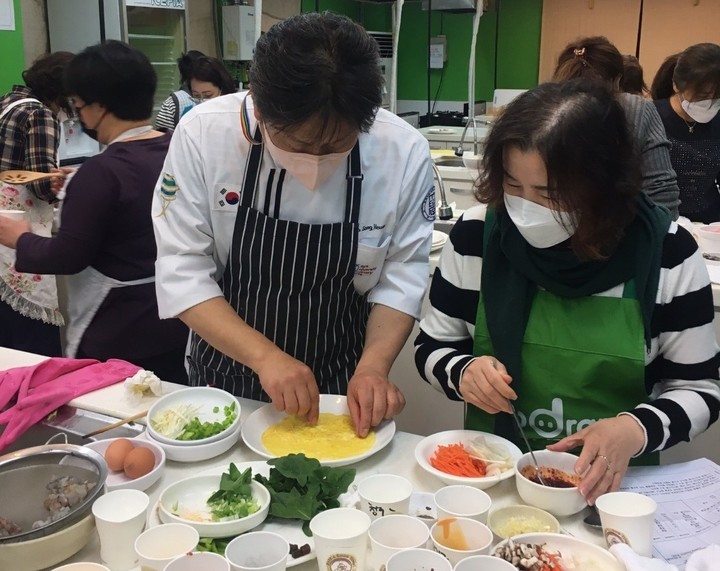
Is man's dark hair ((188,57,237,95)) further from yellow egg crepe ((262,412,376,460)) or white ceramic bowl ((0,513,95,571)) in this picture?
white ceramic bowl ((0,513,95,571))

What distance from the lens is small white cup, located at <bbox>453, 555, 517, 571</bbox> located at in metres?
0.93

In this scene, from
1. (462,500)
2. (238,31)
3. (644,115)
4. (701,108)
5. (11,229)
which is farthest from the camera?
(238,31)

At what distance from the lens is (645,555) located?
1033mm

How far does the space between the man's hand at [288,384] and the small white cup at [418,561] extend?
50 cm

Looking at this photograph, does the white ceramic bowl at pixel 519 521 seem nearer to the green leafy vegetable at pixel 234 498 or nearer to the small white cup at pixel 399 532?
the small white cup at pixel 399 532

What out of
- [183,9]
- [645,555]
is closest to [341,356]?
[645,555]

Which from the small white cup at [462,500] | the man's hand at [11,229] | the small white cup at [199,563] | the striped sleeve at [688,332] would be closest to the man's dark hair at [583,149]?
the striped sleeve at [688,332]

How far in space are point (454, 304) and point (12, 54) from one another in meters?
3.71

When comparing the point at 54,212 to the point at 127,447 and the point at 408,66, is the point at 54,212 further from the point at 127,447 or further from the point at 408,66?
the point at 408,66

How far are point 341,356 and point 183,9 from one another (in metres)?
4.37

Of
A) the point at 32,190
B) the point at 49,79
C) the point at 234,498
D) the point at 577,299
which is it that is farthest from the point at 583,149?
the point at 49,79

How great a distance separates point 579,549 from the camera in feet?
3.38

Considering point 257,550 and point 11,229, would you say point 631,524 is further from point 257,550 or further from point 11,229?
point 11,229

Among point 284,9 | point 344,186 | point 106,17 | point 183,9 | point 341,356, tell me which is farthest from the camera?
point 284,9
